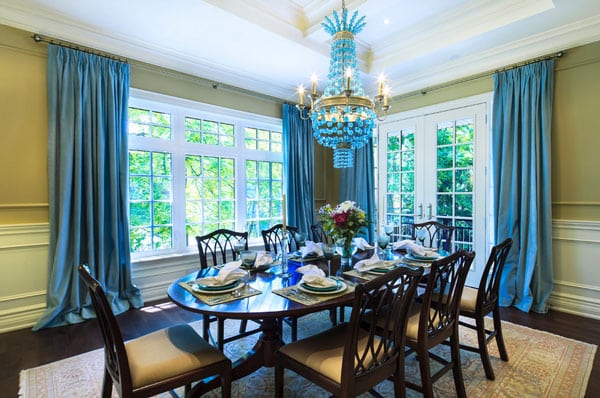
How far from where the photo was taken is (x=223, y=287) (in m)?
1.74

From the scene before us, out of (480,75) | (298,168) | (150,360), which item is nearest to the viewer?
(150,360)

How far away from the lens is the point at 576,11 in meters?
2.81

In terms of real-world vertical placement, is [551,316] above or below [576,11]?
below

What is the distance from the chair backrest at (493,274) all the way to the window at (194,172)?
305cm

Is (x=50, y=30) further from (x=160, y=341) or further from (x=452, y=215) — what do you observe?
(x=452, y=215)

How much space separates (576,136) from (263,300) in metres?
3.55

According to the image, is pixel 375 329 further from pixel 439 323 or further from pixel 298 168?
pixel 298 168

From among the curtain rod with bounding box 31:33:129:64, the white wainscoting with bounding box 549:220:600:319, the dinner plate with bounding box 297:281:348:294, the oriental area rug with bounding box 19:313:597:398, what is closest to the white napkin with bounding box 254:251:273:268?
the dinner plate with bounding box 297:281:348:294

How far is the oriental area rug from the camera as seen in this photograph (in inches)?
76.9

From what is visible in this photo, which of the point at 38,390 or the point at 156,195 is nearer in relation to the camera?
the point at 38,390

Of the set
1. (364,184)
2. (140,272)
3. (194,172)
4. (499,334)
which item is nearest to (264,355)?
(499,334)

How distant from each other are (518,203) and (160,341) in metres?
3.63

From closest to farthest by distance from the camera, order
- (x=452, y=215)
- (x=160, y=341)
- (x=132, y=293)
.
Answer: (x=160, y=341)
(x=132, y=293)
(x=452, y=215)

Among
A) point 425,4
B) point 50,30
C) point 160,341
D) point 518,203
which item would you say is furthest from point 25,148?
point 518,203
